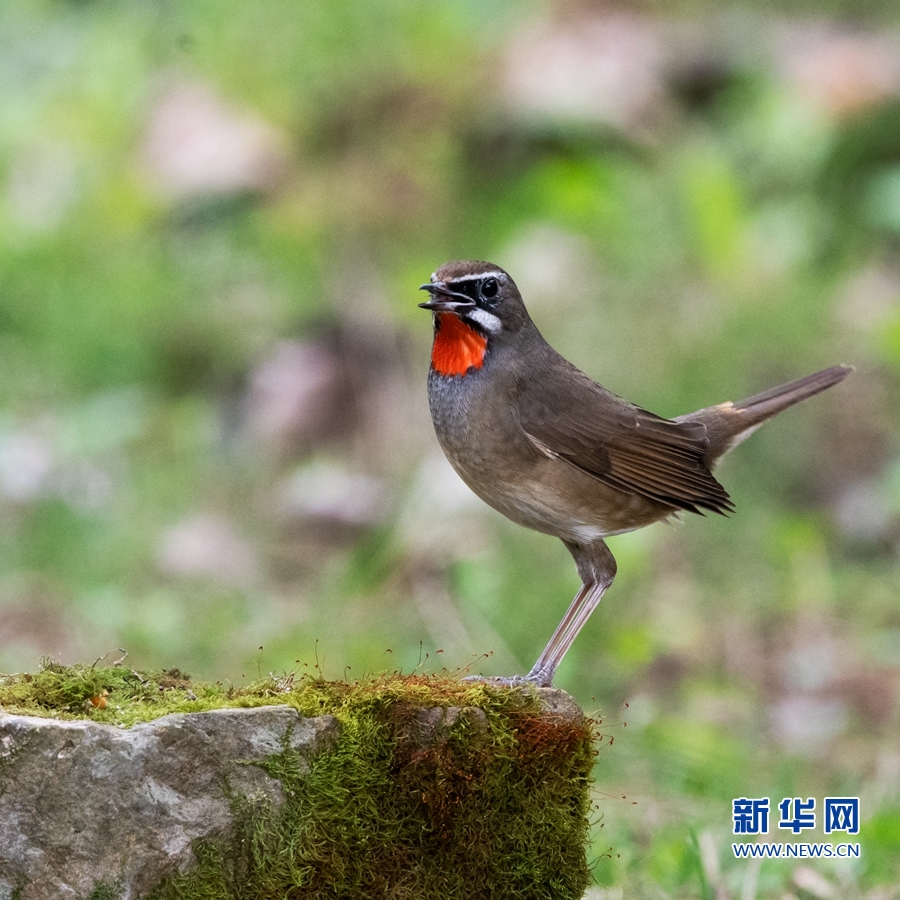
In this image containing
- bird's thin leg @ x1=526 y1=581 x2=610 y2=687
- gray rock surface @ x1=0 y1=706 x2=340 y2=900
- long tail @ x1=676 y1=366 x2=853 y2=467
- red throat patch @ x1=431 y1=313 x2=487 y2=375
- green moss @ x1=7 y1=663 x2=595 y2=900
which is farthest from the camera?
long tail @ x1=676 y1=366 x2=853 y2=467

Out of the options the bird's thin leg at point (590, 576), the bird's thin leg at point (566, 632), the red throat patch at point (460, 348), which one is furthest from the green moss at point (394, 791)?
the red throat patch at point (460, 348)

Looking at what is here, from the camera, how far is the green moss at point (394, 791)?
3.81m

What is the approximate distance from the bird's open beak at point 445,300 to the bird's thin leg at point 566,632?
114 centimetres

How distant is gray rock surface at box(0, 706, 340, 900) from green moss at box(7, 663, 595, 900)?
7 centimetres

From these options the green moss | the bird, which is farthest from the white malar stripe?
the green moss

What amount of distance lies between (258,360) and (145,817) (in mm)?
8592

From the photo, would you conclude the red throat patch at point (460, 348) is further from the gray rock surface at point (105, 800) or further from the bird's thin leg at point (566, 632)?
the gray rock surface at point (105, 800)

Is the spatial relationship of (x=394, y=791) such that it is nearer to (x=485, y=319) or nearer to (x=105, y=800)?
(x=105, y=800)

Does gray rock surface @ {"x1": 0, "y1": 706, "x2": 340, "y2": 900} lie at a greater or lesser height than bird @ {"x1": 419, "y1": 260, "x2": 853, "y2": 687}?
lesser

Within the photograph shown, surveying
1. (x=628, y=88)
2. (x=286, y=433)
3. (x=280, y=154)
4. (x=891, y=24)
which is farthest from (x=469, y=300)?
(x=891, y=24)

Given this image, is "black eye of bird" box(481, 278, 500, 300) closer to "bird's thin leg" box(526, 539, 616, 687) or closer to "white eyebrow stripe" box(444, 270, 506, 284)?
"white eyebrow stripe" box(444, 270, 506, 284)

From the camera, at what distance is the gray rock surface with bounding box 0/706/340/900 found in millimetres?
3607

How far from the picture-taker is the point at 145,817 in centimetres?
367

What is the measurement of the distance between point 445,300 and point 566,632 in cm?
125
